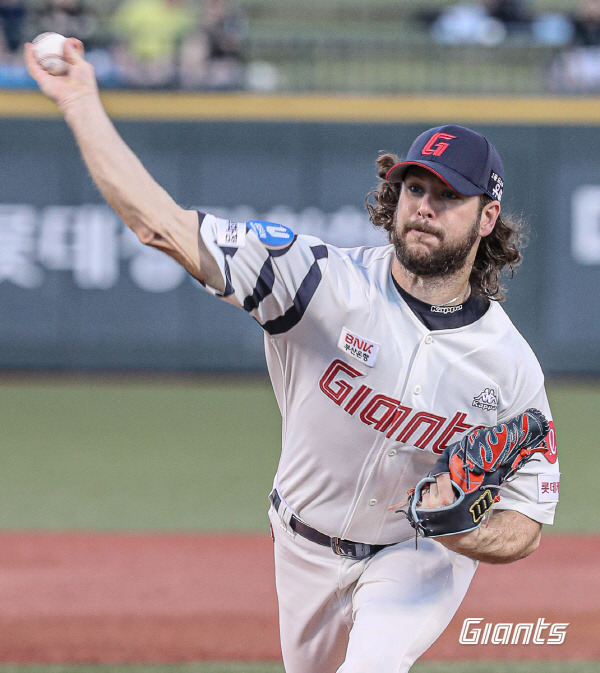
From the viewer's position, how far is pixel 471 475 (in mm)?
3258

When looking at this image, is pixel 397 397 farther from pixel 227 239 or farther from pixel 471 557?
pixel 227 239

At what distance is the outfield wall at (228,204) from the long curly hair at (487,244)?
899 centimetres

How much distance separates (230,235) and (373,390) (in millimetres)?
738

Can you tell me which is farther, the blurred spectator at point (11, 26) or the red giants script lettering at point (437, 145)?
the blurred spectator at point (11, 26)

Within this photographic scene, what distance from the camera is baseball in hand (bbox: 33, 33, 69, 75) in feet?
9.17

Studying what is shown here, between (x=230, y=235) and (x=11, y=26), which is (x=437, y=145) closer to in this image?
(x=230, y=235)

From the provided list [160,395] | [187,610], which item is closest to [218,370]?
[160,395]

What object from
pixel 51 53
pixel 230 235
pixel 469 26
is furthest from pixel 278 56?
pixel 51 53

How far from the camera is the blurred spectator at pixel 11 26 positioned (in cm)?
1337

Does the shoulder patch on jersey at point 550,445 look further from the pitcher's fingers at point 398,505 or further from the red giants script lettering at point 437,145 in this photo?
the red giants script lettering at point 437,145

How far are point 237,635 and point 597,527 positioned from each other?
310 centimetres

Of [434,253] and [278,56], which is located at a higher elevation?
[434,253]

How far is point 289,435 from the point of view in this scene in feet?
12.2

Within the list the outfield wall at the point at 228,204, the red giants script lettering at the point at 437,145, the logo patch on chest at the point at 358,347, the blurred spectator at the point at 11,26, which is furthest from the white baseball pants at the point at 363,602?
the blurred spectator at the point at 11,26
